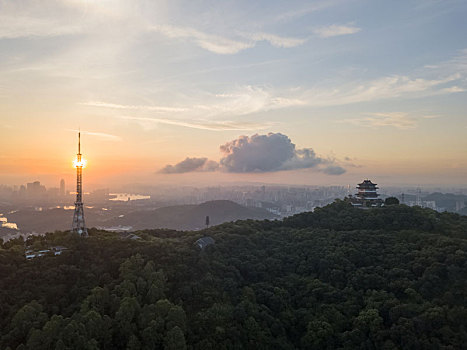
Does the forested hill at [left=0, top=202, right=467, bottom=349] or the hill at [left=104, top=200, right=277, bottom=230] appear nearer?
the forested hill at [left=0, top=202, right=467, bottom=349]

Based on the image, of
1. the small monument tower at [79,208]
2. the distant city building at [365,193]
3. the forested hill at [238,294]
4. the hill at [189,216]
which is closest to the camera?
the forested hill at [238,294]

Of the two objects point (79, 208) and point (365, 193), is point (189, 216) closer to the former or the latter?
point (365, 193)

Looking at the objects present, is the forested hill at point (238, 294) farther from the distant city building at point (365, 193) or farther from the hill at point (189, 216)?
the hill at point (189, 216)

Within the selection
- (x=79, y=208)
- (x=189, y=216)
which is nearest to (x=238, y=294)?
(x=79, y=208)

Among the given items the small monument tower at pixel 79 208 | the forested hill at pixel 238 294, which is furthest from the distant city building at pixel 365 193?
the small monument tower at pixel 79 208

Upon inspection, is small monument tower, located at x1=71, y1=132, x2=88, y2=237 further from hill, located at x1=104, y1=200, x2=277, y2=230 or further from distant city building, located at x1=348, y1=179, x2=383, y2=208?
hill, located at x1=104, y1=200, x2=277, y2=230

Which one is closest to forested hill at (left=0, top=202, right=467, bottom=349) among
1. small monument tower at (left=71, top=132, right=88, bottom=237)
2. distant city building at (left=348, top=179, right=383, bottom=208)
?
small monument tower at (left=71, top=132, right=88, bottom=237)
